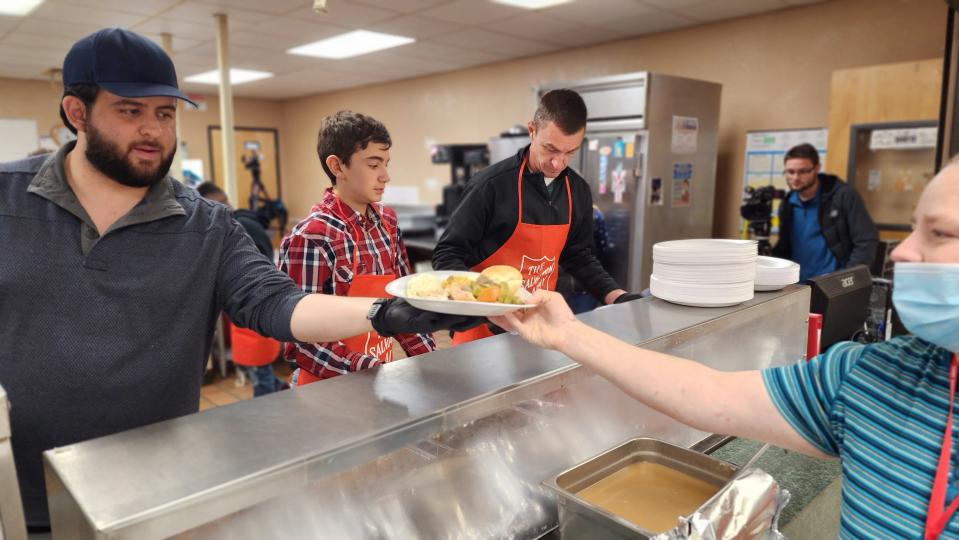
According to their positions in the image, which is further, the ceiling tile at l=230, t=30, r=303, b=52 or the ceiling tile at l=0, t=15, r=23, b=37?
the ceiling tile at l=230, t=30, r=303, b=52

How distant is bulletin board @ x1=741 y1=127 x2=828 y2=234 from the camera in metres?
4.73

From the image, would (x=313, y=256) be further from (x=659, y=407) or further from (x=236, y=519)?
(x=659, y=407)

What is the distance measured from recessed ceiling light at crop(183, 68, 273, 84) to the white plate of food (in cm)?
746

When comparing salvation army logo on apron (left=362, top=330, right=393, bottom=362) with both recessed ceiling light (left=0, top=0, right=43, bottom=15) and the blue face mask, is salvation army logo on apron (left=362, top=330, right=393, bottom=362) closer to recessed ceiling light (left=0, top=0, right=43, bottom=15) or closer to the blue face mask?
the blue face mask

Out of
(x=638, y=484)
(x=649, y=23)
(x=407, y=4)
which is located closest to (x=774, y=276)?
(x=638, y=484)

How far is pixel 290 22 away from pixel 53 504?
16.8 feet

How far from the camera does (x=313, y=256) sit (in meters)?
1.62

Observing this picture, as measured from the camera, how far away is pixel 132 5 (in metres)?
4.70

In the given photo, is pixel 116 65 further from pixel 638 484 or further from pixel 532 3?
pixel 532 3

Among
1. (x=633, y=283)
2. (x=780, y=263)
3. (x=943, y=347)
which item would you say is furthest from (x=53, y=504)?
(x=633, y=283)

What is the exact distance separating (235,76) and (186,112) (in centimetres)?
216

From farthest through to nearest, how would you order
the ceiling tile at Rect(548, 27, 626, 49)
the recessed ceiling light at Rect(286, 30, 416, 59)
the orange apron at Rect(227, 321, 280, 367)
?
1. the recessed ceiling light at Rect(286, 30, 416, 59)
2. the ceiling tile at Rect(548, 27, 626, 49)
3. the orange apron at Rect(227, 321, 280, 367)

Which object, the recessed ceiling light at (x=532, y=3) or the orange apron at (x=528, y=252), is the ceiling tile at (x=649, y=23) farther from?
the orange apron at (x=528, y=252)

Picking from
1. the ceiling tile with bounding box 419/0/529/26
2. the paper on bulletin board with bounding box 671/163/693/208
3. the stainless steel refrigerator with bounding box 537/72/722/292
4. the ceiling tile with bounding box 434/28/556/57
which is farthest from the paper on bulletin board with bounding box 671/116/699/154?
the ceiling tile with bounding box 434/28/556/57
